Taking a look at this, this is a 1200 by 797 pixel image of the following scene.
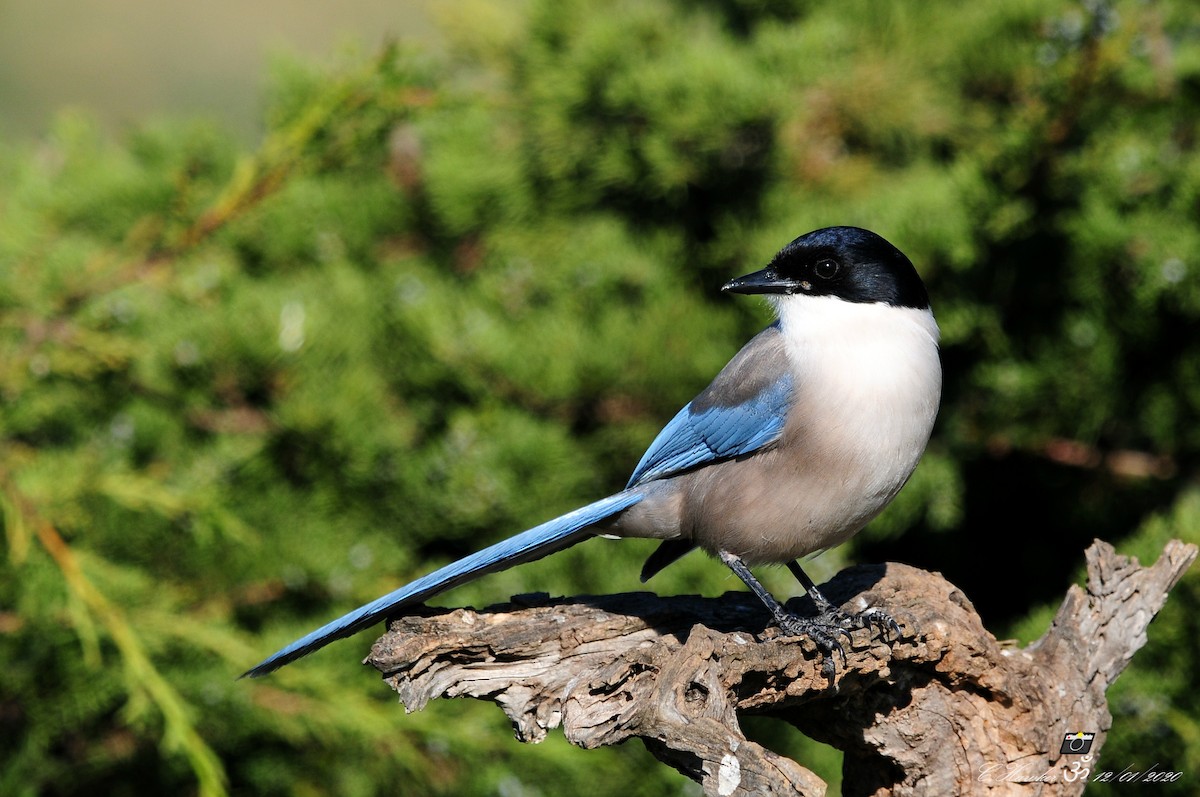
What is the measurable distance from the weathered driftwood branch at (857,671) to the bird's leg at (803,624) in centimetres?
3

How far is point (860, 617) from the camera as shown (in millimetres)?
3711

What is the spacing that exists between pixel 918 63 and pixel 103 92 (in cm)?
950

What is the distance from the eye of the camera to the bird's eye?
4.05 m

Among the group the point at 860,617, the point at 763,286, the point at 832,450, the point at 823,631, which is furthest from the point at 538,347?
the point at 823,631

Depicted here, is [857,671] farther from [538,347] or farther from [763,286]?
[538,347]

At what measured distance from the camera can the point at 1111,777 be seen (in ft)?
14.8

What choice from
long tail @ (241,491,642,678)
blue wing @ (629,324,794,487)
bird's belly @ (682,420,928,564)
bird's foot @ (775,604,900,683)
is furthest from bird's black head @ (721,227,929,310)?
bird's foot @ (775,604,900,683)

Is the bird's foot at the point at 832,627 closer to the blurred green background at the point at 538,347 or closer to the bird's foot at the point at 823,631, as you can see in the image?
the bird's foot at the point at 823,631

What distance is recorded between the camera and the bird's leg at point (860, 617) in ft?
11.7

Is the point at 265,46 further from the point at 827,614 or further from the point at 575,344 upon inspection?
the point at 827,614

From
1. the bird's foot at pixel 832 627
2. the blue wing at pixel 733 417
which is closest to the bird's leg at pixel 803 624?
the bird's foot at pixel 832 627

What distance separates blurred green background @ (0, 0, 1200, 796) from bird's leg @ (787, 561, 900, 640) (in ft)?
4.19

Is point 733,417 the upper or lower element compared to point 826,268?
lower

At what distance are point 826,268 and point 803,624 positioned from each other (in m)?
1.14
